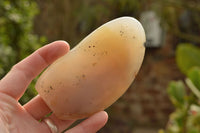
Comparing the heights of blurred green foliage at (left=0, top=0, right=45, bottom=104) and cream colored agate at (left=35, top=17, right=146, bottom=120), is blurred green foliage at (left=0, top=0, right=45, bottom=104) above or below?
below

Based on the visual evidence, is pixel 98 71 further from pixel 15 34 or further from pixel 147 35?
pixel 147 35

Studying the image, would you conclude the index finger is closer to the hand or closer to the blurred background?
the hand

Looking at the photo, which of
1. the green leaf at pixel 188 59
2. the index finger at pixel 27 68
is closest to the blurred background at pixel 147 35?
the green leaf at pixel 188 59

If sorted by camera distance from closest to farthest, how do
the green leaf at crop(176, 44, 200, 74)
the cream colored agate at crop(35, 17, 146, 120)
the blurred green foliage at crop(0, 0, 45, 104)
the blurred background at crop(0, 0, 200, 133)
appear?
1. the cream colored agate at crop(35, 17, 146, 120)
2. the blurred green foliage at crop(0, 0, 45, 104)
3. the green leaf at crop(176, 44, 200, 74)
4. the blurred background at crop(0, 0, 200, 133)

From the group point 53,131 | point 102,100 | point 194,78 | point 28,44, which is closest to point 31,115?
point 53,131

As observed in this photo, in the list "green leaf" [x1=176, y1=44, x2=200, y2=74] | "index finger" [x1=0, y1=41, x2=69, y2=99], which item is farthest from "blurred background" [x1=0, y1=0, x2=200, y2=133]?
"index finger" [x1=0, y1=41, x2=69, y2=99]

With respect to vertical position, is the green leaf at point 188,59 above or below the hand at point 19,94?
below

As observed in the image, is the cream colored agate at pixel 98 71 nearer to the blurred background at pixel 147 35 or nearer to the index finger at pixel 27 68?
the index finger at pixel 27 68

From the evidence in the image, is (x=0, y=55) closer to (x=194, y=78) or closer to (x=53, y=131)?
(x=53, y=131)
